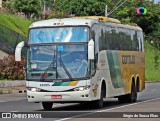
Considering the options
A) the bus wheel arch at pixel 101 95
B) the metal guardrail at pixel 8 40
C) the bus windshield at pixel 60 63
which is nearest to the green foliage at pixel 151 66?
the metal guardrail at pixel 8 40

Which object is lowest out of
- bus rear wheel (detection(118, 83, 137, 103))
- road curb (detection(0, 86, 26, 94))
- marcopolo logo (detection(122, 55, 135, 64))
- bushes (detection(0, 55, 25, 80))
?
road curb (detection(0, 86, 26, 94))

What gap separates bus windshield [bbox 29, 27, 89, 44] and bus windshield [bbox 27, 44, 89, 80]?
0.31 meters

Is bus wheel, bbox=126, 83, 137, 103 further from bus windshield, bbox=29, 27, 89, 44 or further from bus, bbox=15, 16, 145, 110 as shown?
bus windshield, bbox=29, 27, 89, 44

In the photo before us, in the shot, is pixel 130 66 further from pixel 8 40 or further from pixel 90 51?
pixel 8 40

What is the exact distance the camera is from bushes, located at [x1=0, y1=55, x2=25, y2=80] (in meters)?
46.7

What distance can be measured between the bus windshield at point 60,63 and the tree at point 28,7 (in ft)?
164

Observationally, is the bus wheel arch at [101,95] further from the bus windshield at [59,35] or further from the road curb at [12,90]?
the road curb at [12,90]

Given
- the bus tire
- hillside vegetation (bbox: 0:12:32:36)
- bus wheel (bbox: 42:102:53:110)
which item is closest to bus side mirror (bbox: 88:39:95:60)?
bus wheel (bbox: 42:102:53:110)

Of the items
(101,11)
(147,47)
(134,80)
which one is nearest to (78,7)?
(101,11)

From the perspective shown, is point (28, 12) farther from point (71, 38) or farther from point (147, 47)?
point (71, 38)

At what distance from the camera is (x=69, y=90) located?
22.8 m

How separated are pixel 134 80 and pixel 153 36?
57.1 meters

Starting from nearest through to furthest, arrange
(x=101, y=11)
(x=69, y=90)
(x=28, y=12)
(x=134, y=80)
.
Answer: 1. (x=69, y=90)
2. (x=134, y=80)
3. (x=28, y=12)
4. (x=101, y=11)

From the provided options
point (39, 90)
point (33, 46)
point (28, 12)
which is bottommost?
point (39, 90)
